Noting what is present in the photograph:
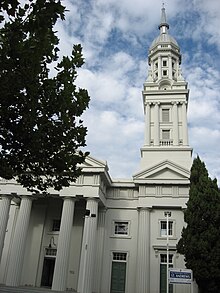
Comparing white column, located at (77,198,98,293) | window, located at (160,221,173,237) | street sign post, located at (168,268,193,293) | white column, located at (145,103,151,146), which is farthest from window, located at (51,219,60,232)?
street sign post, located at (168,268,193,293)

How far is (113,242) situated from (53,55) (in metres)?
23.2

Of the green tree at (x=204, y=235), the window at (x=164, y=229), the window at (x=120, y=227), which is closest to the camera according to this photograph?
the green tree at (x=204, y=235)

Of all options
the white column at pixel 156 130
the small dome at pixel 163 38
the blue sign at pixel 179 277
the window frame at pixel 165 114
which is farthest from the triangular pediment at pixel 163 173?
the small dome at pixel 163 38

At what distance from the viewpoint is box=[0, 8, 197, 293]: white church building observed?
25703 millimetres

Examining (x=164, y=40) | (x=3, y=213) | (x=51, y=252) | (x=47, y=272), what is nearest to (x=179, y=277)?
(x=51, y=252)

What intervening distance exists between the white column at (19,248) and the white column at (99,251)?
6387 mm

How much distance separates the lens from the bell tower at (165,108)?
32.9 metres

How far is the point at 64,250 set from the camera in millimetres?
24938

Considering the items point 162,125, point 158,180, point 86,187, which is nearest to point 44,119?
point 86,187

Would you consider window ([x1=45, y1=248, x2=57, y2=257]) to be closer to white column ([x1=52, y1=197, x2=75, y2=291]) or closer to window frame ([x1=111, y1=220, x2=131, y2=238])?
white column ([x1=52, y1=197, x2=75, y2=291])

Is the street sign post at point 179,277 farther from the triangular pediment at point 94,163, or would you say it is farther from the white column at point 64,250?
the triangular pediment at point 94,163

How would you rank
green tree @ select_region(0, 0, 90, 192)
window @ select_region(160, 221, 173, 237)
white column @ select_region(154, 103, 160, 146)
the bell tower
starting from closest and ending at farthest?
1. green tree @ select_region(0, 0, 90, 192)
2. window @ select_region(160, 221, 173, 237)
3. the bell tower
4. white column @ select_region(154, 103, 160, 146)

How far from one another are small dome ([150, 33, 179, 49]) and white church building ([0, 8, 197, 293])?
14.4 metres

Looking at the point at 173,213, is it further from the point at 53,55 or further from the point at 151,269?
the point at 53,55
